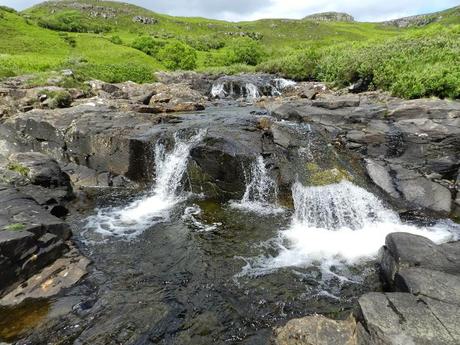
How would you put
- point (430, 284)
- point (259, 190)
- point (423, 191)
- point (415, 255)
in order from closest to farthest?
point (430, 284)
point (415, 255)
point (423, 191)
point (259, 190)

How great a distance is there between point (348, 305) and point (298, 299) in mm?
1231

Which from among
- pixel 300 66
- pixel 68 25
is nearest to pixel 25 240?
pixel 300 66

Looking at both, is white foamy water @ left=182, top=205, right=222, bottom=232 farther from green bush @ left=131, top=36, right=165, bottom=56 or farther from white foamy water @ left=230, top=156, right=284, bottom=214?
green bush @ left=131, top=36, right=165, bottom=56

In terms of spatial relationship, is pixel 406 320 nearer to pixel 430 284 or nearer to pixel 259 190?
pixel 430 284

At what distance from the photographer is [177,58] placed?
5794 centimetres

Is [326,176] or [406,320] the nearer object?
[406,320]

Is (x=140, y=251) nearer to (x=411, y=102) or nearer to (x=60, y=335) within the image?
(x=60, y=335)

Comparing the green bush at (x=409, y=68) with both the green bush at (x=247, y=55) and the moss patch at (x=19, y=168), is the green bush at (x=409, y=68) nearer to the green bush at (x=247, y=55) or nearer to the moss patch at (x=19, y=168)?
the moss patch at (x=19, y=168)

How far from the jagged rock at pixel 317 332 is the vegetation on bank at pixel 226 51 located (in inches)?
674

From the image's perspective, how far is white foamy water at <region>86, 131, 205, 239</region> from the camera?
13742 mm

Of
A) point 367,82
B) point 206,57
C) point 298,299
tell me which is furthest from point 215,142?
point 206,57

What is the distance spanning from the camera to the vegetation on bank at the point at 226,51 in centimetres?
2427

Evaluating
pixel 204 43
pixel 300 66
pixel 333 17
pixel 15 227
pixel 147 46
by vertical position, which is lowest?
pixel 15 227

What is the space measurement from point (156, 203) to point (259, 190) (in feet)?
15.7
